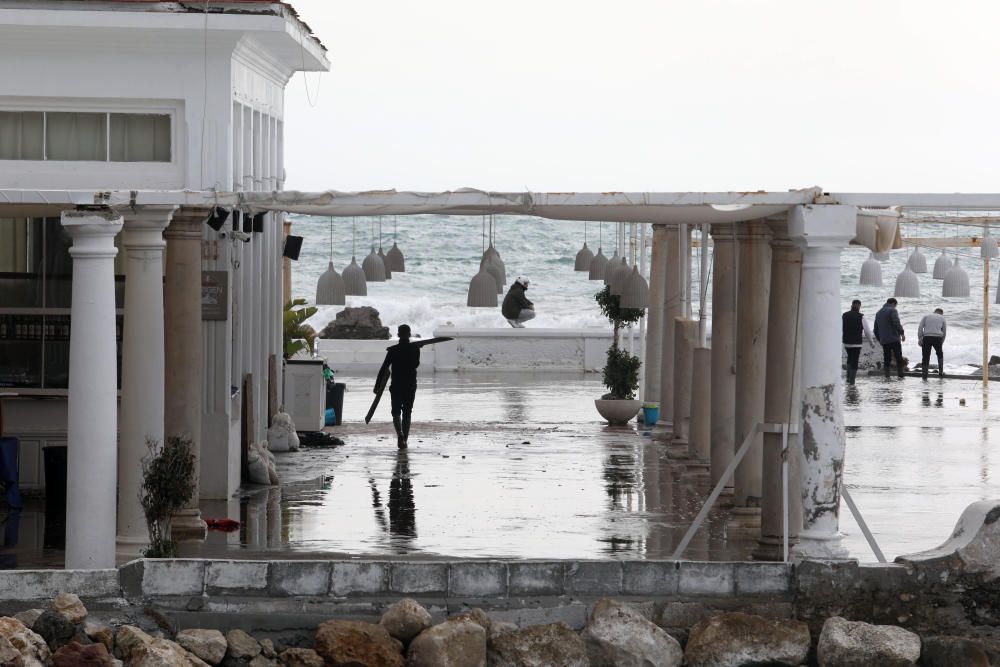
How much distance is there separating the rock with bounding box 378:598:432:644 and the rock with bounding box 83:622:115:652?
5.03ft

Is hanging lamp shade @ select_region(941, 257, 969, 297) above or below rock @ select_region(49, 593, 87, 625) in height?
above

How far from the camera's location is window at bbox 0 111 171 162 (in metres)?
13.6

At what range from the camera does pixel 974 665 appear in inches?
371

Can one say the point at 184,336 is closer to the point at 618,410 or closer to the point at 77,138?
the point at 77,138

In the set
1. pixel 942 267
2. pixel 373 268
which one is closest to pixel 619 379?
pixel 373 268

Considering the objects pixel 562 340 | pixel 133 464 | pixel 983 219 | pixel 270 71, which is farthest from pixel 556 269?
pixel 133 464

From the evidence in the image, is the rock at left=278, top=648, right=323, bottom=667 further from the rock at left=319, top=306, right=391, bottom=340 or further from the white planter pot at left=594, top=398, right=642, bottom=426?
the rock at left=319, top=306, right=391, bottom=340

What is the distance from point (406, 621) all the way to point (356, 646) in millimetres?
340

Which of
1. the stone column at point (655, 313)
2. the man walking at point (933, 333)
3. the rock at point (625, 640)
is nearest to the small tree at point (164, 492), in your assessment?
the rock at point (625, 640)

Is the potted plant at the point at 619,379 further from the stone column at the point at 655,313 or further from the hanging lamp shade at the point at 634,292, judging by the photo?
the hanging lamp shade at the point at 634,292

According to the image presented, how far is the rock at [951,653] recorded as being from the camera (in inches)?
372

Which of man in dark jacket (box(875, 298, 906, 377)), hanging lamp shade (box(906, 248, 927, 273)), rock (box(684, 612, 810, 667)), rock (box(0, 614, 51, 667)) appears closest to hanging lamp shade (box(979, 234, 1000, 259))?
hanging lamp shade (box(906, 248, 927, 273))

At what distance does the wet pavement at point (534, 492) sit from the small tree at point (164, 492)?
38.6 inches

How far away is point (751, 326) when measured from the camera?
13.9 meters
